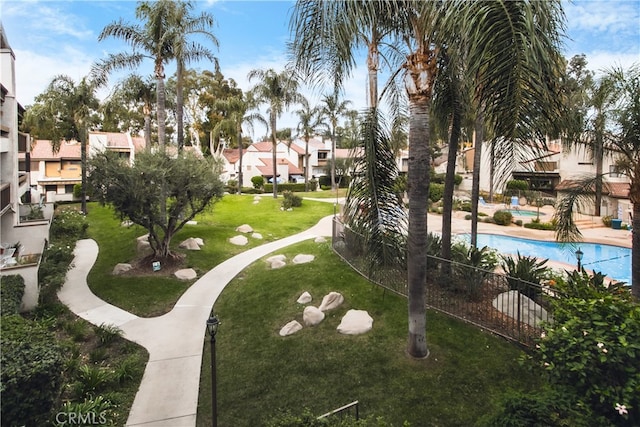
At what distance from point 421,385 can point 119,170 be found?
40.9 ft

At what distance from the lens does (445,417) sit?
6105mm

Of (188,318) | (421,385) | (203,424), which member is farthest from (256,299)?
(421,385)

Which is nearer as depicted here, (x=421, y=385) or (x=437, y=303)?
(x=421, y=385)

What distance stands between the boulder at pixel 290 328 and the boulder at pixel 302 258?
16.1 feet

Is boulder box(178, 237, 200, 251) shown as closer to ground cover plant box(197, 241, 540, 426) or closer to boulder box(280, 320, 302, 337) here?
ground cover plant box(197, 241, 540, 426)

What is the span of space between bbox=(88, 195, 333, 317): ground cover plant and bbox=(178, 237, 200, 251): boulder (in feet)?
1.02

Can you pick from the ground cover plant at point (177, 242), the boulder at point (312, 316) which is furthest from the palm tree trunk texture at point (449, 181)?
the ground cover plant at point (177, 242)

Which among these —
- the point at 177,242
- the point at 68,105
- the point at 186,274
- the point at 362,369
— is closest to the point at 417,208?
the point at 362,369

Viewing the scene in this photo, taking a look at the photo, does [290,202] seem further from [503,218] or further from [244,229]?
[503,218]

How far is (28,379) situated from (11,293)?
20.0ft

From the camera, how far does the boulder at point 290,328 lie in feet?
31.0

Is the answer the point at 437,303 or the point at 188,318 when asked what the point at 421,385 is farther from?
the point at 188,318

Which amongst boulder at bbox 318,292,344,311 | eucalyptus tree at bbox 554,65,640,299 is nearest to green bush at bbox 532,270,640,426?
eucalyptus tree at bbox 554,65,640,299

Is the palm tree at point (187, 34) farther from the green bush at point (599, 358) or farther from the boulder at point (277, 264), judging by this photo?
the green bush at point (599, 358)
